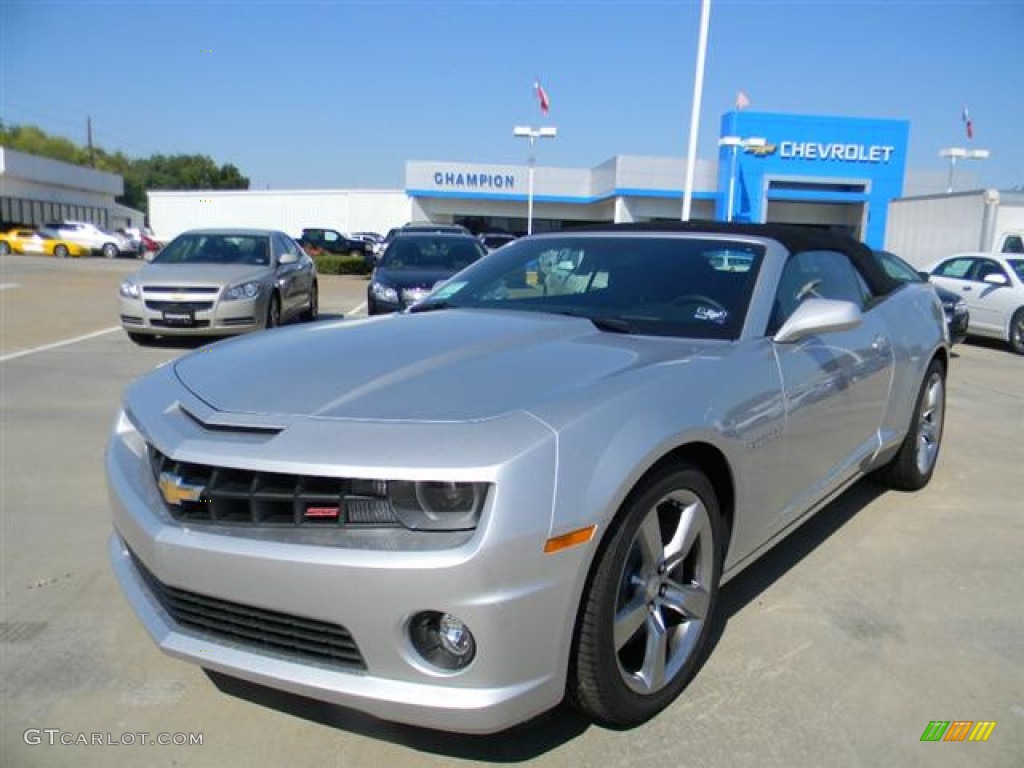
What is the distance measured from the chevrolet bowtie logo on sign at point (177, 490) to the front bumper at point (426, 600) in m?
0.09

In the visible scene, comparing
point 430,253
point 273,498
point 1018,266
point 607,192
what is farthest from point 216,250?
point 607,192

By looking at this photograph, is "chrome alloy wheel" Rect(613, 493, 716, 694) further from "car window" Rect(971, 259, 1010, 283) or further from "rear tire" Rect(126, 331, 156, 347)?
"car window" Rect(971, 259, 1010, 283)

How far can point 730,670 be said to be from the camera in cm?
274

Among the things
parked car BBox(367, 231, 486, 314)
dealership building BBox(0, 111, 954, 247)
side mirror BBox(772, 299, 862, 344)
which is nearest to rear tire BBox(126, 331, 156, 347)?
parked car BBox(367, 231, 486, 314)

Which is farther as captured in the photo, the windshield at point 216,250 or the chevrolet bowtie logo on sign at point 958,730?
the windshield at point 216,250

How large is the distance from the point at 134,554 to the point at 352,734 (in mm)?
855

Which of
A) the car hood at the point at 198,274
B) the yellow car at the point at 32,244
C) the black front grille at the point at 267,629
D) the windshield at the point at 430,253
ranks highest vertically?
the windshield at the point at 430,253

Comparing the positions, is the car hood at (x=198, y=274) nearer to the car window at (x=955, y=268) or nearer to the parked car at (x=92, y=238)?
the car window at (x=955, y=268)

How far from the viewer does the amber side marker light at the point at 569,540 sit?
194cm

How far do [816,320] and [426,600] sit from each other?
188cm

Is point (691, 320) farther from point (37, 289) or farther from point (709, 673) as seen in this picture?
point (37, 289)

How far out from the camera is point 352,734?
2350mm

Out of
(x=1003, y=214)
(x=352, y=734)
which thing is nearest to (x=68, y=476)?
(x=352, y=734)

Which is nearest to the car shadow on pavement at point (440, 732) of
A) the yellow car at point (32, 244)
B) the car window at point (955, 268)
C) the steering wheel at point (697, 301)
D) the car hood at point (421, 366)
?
the car hood at point (421, 366)
